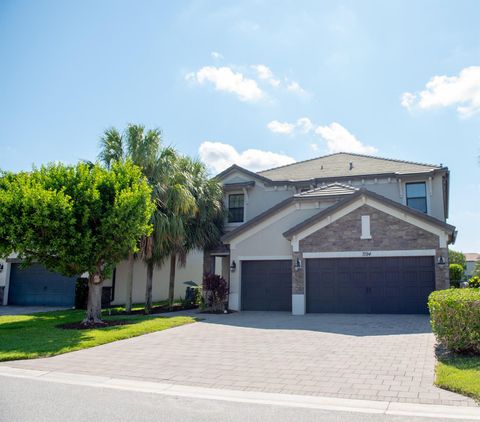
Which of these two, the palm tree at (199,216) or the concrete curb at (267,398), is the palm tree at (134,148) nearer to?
the palm tree at (199,216)

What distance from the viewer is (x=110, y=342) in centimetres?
1172

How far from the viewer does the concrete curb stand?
5805mm

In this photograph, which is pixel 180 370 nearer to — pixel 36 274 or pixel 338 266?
pixel 338 266

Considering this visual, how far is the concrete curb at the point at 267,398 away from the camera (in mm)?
5805

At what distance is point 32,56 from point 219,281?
38.4 feet

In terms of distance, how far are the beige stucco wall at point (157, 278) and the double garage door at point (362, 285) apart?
23.2ft

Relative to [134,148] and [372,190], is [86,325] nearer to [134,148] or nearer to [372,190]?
[134,148]

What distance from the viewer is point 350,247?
1823cm

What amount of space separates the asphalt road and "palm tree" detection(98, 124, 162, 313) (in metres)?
12.3

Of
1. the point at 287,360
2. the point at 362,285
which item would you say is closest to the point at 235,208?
the point at 362,285

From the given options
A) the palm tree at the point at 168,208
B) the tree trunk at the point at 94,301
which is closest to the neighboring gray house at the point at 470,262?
the palm tree at the point at 168,208

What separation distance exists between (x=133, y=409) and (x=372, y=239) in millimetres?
13950

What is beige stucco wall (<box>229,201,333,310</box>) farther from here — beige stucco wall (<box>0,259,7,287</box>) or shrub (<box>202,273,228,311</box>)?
beige stucco wall (<box>0,259,7,287</box>)

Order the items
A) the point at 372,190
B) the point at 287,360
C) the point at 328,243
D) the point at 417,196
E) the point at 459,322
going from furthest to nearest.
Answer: the point at 372,190 < the point at 417,196 < the point at 328,243 < the point at 287,360 < the point at 459,322
